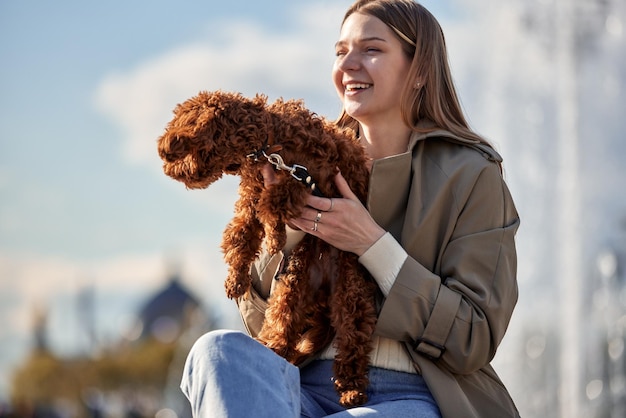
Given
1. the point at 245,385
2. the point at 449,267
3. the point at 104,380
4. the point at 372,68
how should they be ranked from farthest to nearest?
the point at 104,380 < the point at 372,68 < the point at 449,267 < the point at 245,385

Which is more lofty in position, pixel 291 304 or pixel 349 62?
pixel 349 62

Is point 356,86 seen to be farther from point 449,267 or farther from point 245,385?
point 245,385

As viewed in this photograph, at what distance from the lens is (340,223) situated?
12.2 ft

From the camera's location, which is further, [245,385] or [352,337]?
[352,337]

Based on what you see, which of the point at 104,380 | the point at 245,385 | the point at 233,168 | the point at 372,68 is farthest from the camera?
the point at 104,380

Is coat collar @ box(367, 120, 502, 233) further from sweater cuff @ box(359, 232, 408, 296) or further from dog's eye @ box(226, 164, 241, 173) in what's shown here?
dog's eye @ box(226, 164, 241, 173)

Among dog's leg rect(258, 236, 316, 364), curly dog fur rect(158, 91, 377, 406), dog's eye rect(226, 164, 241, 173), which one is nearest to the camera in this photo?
curly dog fur rect(158, 91, 377, 406)

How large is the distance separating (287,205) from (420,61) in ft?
3.06

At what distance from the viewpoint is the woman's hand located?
3701 millimetres

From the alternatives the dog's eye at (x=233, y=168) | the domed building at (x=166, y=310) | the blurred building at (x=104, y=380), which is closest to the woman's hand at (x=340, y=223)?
the dog's eye at (x=233, y=168)

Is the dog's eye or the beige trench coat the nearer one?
the dog's eye

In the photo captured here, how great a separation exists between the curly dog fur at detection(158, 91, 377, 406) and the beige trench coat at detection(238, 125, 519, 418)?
131 mm

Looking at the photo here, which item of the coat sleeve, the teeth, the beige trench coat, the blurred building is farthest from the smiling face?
the blurred building

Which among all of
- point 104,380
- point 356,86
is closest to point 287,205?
point 356,86
